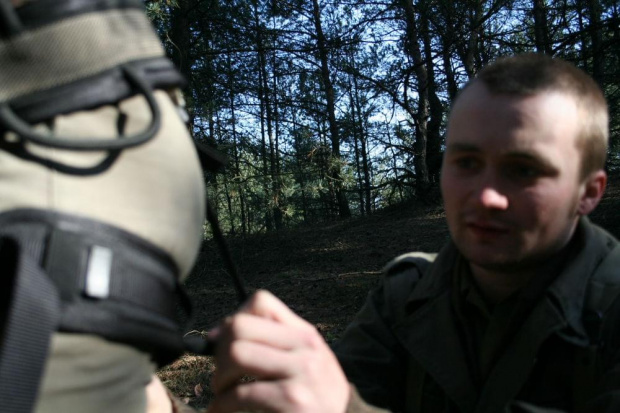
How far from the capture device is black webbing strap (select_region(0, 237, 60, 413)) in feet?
2.26

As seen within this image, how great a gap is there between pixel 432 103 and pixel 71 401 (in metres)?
12.0

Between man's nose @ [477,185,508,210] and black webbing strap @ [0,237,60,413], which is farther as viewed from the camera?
man's nose @ [477,185,508,210]

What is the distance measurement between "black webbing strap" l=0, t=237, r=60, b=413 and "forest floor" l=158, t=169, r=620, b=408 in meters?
3.70

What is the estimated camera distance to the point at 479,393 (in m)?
1.55

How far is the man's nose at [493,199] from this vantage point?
1.46 m

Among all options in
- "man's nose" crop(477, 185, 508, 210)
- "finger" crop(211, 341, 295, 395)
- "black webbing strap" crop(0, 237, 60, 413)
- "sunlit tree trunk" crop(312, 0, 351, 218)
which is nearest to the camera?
"black webbing strap" crop(0, 237, 60, 413)

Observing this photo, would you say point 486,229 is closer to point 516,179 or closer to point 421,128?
point 516,179

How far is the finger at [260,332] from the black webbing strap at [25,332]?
0.29 meters

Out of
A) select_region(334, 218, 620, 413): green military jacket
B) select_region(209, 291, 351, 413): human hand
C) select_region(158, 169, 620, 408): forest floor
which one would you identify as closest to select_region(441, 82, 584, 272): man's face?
select_region(334, 218, 620, 413): green military jacket

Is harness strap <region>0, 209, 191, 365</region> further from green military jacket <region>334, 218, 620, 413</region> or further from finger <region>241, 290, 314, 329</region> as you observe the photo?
green military jacket <region>334, 218, 620, 413</region>

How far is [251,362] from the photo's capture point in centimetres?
87

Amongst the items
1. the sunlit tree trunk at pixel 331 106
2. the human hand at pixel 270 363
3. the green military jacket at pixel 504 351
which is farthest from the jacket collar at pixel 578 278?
the sunlit tree trunk at pixel 331 106

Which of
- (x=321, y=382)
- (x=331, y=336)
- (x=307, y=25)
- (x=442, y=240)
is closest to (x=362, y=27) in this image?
(x=307, y=25)

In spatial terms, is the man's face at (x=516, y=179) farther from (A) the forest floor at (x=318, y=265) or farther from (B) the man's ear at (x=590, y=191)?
(A) the forest floor at (x=318, y=265)
